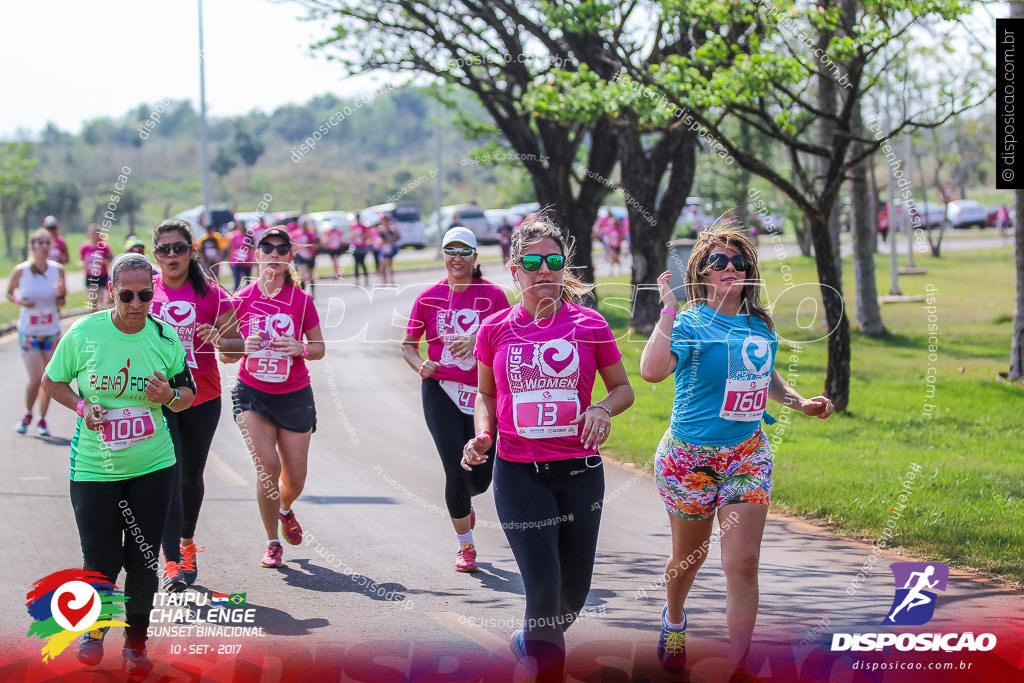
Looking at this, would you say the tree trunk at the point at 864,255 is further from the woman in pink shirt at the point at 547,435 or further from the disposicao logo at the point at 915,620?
the woman in pink shirt at the point at 547,435

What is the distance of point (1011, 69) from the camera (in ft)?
29.0

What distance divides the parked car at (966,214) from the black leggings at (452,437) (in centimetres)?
5314

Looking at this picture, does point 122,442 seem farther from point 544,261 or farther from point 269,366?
point 544,261

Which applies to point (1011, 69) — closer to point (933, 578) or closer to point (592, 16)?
point (933, 578)

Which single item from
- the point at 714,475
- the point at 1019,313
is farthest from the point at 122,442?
the point at 1019,313

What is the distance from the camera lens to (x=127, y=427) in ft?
16.6

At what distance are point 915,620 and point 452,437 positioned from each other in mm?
2804

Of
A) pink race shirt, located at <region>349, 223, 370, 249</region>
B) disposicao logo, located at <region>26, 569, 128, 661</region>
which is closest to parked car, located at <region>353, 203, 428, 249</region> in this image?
pink race shirt, located at <region>349, 223, 370, 249</region>

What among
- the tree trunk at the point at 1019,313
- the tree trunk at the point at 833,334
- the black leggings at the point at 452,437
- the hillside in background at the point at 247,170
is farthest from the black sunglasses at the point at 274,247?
the hillside in background at the point at 247,170

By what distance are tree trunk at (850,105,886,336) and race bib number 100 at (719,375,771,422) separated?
47.3 feet

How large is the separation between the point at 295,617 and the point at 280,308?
1.93 m

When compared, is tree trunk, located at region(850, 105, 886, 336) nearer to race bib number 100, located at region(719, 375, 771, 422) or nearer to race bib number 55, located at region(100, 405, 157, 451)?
race bib number 100, located at region(719, 375, 771, 422)

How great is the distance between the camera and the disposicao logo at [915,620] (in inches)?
211

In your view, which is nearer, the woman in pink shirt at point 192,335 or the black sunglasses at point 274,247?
the woman in pink shirt at point 192,335
